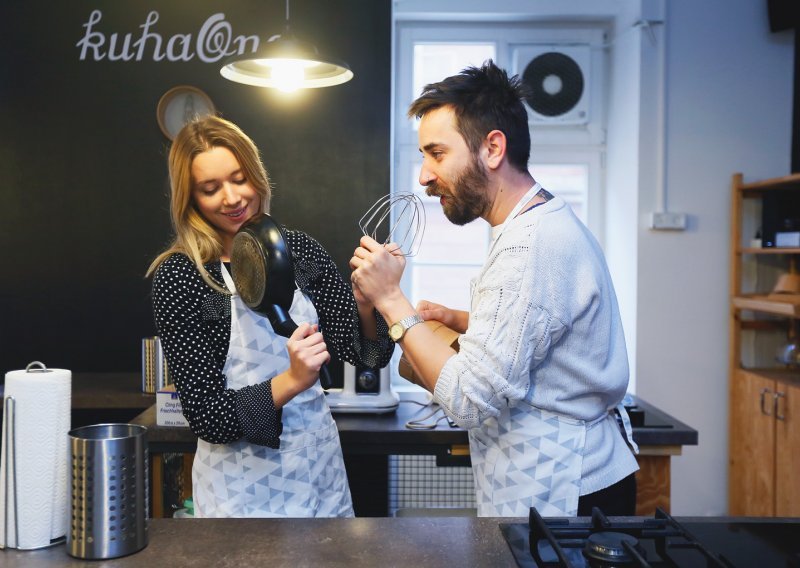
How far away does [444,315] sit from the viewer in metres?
1.87

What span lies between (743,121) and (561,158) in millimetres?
921

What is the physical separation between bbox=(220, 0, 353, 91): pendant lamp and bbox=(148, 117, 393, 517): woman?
900mm

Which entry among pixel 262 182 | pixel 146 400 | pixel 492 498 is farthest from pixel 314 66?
pixel 492 498

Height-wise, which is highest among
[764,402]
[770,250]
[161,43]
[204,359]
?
[161,43]

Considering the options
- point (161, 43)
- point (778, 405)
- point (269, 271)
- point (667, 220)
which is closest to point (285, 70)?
point (161, 43)

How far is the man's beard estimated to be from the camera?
1549mm

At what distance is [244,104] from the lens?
11.7ft

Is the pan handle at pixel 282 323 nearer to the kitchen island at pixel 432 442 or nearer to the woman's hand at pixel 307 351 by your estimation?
the woman's hand at pixel 307 351

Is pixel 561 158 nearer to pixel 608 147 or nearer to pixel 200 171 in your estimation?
pixel 608 147

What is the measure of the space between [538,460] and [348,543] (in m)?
0.44

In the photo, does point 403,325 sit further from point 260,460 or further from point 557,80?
point 557,80

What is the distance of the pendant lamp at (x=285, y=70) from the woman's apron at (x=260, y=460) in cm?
111

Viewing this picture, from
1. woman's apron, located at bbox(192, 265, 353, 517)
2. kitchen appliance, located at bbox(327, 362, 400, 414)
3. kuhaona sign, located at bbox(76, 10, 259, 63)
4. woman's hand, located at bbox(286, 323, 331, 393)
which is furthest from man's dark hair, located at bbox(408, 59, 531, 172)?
kuhaona sign, located at bbox(76, 10, 259, 63)

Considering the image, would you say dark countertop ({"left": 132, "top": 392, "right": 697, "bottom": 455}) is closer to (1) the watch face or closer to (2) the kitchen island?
(2) the kitchen island
